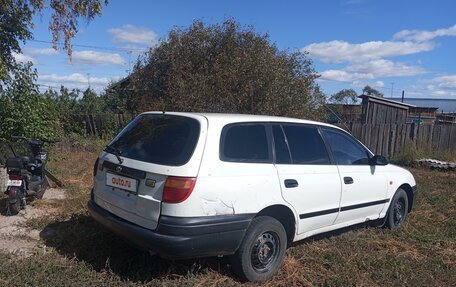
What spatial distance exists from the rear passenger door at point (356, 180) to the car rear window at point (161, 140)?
198cm

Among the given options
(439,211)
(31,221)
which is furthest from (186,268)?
(439,211)

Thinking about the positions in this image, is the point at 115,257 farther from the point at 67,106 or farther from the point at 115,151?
the point at 67,106

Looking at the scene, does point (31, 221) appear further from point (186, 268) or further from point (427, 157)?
point (427, 157)

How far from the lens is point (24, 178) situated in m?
6.18

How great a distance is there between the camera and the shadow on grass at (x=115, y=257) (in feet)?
14.1

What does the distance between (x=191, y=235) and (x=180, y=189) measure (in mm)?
406

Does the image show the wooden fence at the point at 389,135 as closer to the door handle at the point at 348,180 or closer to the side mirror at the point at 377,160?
the side mirror at the point at 377,160

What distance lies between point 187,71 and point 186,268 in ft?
34.5

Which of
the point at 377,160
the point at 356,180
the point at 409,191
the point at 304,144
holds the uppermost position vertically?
the point at 304,144

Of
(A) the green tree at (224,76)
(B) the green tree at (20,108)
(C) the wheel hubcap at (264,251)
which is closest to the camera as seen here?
(C) the wheel hubcap at (264,251)

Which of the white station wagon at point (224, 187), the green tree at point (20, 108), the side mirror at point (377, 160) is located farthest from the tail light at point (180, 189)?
→ the green tree at point (20, 108)

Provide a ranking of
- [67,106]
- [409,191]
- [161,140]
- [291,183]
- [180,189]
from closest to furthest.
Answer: [180,189]
[161,140]
[291,183]
[409,191]
[67,106]

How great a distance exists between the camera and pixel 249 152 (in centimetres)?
425

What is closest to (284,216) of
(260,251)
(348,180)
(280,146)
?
(260,251)
